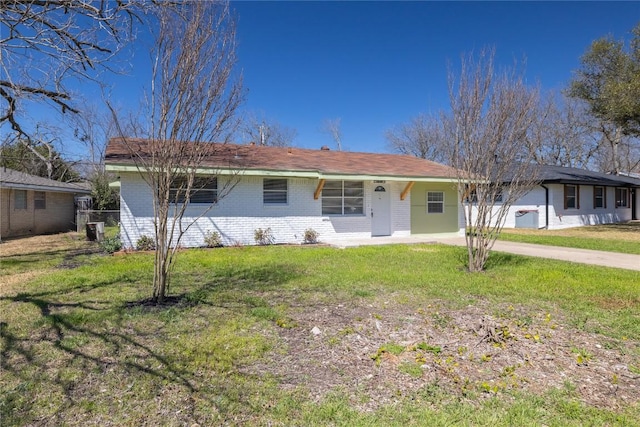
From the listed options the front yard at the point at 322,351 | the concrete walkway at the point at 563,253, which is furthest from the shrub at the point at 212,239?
the front yard at the point at 322,351

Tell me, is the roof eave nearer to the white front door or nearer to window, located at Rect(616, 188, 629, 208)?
the white front door

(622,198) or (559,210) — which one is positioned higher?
(622,198)

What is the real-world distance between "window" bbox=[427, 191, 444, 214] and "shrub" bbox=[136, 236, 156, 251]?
10830 millimetres

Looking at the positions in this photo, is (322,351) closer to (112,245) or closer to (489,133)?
(489,133)

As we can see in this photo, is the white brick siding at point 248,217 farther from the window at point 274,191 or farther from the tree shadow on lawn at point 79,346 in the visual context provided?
the tree shadow on lawn at point 79,346

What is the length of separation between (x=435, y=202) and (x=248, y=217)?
8.19m

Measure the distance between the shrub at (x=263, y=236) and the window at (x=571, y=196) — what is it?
17711 mm

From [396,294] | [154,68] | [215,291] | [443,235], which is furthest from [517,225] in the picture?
[154,68]

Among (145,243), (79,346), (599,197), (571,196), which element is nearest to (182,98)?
(79,346)

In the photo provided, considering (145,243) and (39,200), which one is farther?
(39,200)

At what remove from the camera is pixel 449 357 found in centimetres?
352

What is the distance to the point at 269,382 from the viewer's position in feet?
10.00

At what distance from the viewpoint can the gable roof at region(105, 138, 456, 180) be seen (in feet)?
36.2

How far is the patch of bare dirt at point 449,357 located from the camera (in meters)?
2.97
